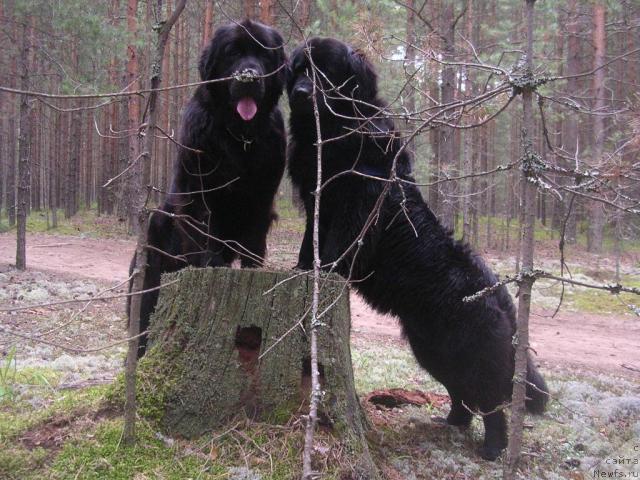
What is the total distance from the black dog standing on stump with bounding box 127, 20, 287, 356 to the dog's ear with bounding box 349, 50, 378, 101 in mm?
514

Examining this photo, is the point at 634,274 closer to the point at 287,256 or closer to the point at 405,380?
the point at 405,380

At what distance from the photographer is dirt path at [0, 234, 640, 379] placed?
27.4ft

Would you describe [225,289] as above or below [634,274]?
above

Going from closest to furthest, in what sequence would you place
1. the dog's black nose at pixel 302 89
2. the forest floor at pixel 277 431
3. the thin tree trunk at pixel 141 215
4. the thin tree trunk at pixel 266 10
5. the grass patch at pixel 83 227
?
1. the thin tree trunk at pixel 141 215
2. the forest floor at pixel 277 431
3. the dog's black nose at pixel 302 89
4. the thin tree trunk at pixel 266 10
5. the grass patch at pixel 83 227

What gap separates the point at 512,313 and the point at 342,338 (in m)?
1.55

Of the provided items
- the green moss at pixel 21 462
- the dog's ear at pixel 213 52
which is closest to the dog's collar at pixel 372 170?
the dog's ear at pixel 213 52

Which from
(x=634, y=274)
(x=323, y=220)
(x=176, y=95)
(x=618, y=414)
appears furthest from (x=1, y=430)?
(x=176, y=95)

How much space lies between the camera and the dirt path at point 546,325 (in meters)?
8.35

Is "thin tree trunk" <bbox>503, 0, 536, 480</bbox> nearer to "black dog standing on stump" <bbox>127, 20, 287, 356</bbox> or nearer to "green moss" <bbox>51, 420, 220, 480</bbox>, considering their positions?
"green moss" <bbox>51, 420, 220, 480</bbox>

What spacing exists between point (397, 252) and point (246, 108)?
1.47 m

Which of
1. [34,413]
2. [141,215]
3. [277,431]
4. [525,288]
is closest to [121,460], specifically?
[277,431]

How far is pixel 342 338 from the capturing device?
124 inches

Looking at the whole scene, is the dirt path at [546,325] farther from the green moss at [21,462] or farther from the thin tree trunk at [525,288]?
the green moss at [21,462]

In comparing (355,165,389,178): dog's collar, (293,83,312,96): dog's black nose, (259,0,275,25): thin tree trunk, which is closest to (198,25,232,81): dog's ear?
(293,83,312,96): dog's black nose
